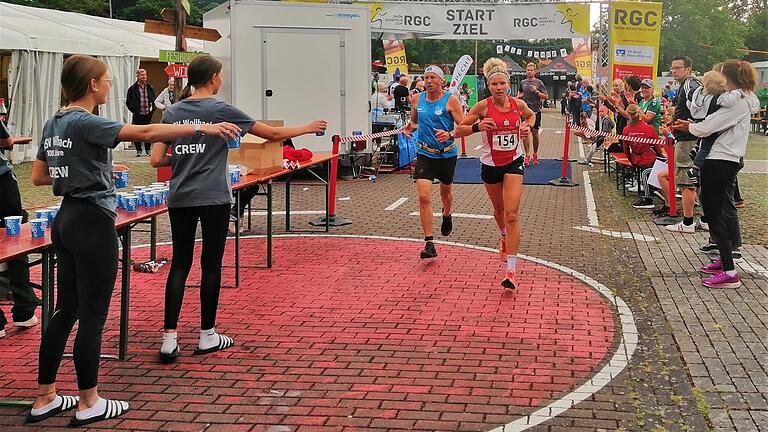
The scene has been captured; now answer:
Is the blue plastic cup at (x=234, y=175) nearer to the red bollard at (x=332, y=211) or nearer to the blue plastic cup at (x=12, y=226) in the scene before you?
the blue plastic cup at (x=12, y=226)

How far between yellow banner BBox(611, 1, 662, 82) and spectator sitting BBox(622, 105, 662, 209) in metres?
5.13

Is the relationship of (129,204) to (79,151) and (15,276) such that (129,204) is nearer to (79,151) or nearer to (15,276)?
(15,276)

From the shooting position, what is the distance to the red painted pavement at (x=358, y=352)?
4.75 meters

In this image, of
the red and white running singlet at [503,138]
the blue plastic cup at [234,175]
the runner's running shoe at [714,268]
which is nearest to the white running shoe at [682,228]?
the runner's running shoe at [714,268]

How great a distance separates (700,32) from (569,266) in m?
42.1

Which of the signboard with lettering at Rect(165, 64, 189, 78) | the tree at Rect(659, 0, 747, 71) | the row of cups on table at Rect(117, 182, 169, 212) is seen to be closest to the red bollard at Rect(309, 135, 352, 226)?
the signboard with lettering at Rect(165, 64, 189, 78)

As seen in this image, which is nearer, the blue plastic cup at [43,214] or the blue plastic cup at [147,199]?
the blue plastic cup at [43,214]

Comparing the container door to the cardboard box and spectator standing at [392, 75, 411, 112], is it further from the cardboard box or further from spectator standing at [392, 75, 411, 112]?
spectator standing at [392, 75, 411, 112]

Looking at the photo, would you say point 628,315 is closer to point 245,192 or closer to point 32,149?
point 245,192

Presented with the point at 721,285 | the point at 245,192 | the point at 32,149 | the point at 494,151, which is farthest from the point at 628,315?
the point at 32,149

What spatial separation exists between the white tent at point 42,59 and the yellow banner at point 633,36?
463 inches

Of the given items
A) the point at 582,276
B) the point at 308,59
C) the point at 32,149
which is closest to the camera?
the point at 582,276

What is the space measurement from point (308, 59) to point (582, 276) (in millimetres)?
8782

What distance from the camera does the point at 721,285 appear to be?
7.64 metres
